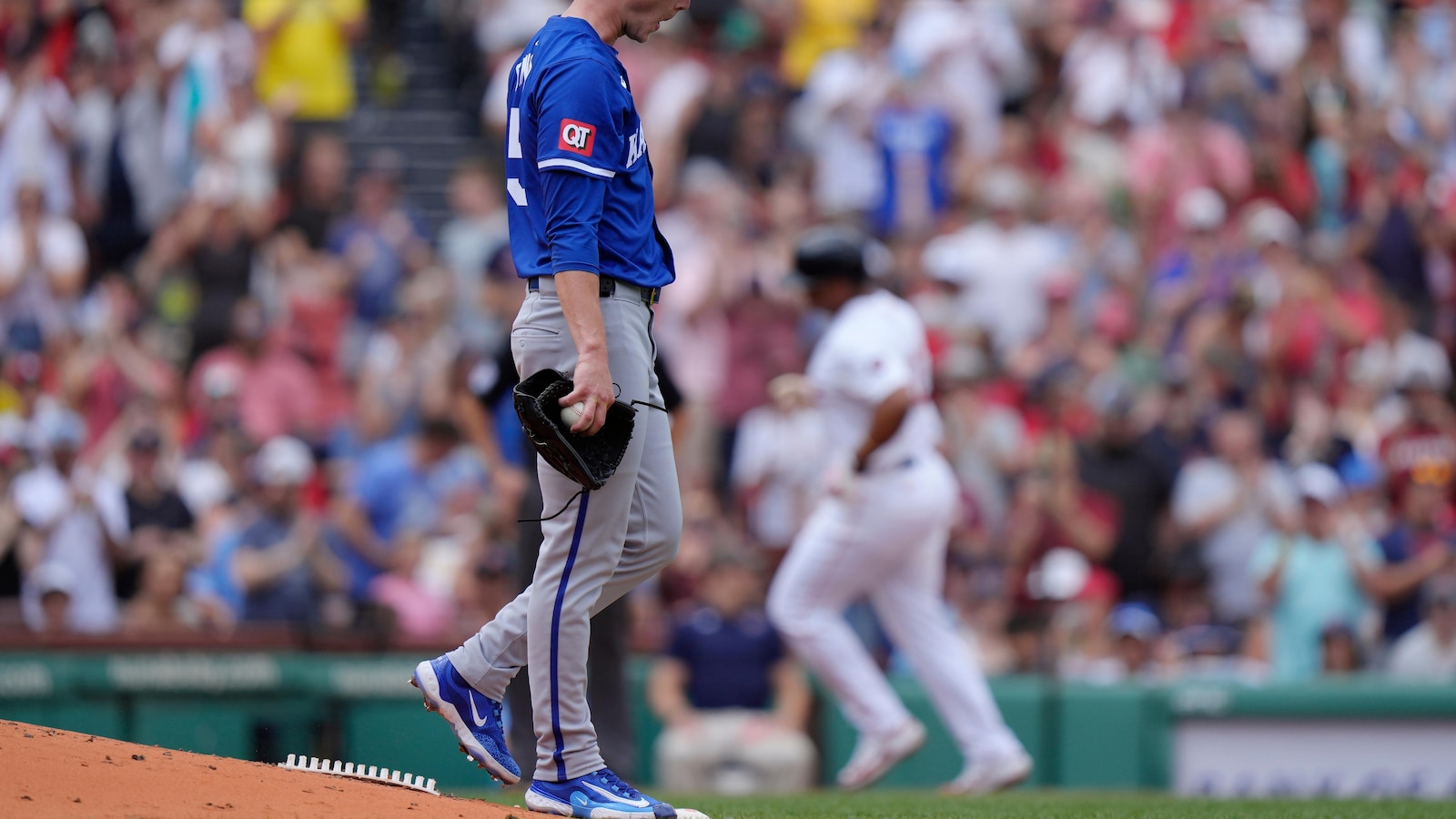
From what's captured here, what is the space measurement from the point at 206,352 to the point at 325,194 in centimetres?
179

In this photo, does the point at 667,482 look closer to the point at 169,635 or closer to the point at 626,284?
the point at 626,284

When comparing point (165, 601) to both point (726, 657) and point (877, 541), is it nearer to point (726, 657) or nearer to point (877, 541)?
point (726, 657)

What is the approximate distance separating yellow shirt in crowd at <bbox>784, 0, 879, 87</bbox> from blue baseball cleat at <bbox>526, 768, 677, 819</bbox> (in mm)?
11572

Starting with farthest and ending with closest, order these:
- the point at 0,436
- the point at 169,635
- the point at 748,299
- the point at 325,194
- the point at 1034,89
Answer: the point at 1034,89, the point at 325,194, the point at 748,299, the point at 0,436, the point at 169,635

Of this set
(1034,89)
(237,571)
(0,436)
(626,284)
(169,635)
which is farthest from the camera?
(1034,89)

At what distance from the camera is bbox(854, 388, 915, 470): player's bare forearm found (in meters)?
8.05

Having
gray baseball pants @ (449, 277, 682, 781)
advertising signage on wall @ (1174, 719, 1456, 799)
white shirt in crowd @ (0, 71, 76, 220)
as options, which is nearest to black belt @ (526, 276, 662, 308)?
gray baseball pants @ (449, 277, 682, 781)

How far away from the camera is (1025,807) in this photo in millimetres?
6766

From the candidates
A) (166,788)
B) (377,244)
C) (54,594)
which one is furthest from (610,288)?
(377,244)

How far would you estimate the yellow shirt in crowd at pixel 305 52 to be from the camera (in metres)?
15.6

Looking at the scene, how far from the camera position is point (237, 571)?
10922 millimetres

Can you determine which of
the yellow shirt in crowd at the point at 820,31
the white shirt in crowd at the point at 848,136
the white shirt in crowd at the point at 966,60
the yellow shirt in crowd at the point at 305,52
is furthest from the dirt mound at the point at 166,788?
the yellow shirt in crowd at the point at 820,31

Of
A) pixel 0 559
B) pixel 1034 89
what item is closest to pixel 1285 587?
pixel 1034 89

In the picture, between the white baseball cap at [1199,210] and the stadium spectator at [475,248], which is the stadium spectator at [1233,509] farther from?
the stadium spectator at [475,248]
